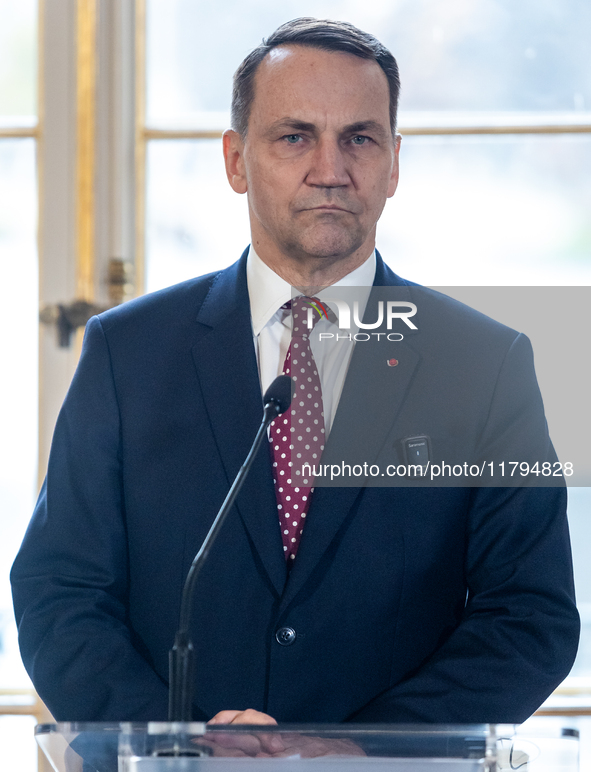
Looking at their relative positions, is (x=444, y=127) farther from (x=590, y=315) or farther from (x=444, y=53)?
(x=590, y=315)

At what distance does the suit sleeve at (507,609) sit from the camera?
1111 mm

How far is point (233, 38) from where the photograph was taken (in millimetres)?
2131

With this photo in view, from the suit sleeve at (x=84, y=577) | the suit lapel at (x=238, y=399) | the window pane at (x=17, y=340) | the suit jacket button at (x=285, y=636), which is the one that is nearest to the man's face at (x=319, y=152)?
the suit lapel at (x=238, y=399)

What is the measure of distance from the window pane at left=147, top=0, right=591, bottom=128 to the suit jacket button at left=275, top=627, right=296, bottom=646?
140cm

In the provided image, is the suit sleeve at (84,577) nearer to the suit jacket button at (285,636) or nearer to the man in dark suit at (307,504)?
the man in dark suit at (307,504)

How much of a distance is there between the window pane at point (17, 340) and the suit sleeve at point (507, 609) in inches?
49.5

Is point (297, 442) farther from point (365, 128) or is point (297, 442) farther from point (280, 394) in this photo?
point (365, 128)

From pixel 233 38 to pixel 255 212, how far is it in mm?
985

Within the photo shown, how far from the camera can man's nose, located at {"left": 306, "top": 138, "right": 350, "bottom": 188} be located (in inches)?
50.0

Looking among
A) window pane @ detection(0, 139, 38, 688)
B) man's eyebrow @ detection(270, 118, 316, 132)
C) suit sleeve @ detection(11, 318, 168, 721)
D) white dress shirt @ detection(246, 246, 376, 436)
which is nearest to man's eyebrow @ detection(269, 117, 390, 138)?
man's eyebrow @ detection(270, 118, 316, 132)

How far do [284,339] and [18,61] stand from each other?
1.29 metres

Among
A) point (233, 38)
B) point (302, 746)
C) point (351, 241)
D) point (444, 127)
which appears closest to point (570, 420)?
point (444, 127)

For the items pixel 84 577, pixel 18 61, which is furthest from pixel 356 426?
pixel 18 61

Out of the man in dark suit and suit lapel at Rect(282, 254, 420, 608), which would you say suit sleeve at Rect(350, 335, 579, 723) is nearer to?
the man in dark suit
